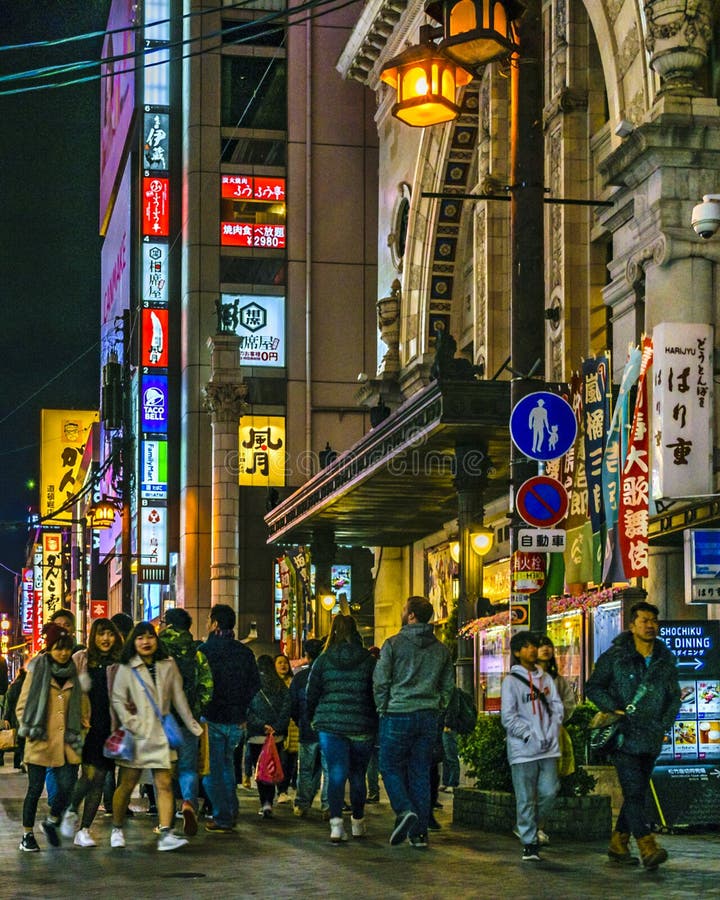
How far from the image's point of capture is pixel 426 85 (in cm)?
1400

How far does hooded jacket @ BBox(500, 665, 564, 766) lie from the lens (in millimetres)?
12984

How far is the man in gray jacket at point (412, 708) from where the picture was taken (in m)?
13.6

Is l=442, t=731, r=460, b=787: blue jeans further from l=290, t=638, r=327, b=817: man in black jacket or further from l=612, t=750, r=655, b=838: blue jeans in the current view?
l=612, t=750, r=655, b=838: blue jeans

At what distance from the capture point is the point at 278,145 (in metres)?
54.6

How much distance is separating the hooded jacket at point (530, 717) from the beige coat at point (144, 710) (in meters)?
2.55

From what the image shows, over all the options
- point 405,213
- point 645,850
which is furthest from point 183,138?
point 645,850

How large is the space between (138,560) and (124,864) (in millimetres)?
44464

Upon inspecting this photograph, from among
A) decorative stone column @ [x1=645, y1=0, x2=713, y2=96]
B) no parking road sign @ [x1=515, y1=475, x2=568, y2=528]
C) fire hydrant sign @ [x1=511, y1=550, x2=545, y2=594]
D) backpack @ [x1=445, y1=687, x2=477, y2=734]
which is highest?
decorative stone column @ [x1=645, y1=0, x2=713, y2=96]

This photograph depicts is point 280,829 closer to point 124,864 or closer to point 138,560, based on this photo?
point 124,864

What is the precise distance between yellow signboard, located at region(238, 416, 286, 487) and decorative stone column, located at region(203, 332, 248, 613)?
209 cm

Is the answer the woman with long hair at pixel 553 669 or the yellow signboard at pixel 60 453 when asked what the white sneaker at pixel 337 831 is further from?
the yellow signboard at pixel 60 453

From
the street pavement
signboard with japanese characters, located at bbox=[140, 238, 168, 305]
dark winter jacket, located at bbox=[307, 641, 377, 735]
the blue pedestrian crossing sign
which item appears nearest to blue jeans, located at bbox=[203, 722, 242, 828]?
the street pavement

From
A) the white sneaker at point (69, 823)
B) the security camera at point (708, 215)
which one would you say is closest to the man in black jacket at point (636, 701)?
the white sneaker at point (69, 823)

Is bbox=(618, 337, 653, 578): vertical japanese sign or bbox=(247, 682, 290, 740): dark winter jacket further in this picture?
bbox=(618, 337, 653, 578): vertical japanese sign
